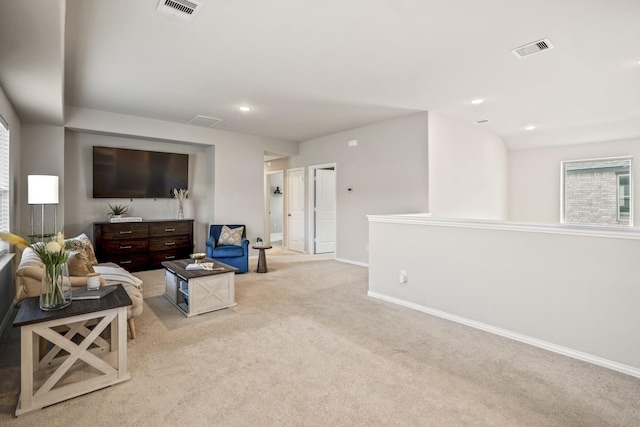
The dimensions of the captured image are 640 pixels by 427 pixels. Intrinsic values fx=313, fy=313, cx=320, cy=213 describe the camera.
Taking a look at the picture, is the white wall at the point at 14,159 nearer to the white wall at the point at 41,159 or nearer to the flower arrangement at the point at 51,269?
the white wall at the point at 41,159

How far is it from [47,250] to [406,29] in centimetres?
302

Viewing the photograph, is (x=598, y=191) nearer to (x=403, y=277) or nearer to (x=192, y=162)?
(x=403, y=277)

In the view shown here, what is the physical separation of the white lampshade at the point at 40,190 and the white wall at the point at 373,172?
14.6ft

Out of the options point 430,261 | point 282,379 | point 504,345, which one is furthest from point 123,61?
point 504,345

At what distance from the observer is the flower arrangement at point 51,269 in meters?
1.91

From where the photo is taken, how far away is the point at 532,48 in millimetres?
2908

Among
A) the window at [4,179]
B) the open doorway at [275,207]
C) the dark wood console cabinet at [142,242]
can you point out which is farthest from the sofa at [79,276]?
the open doorway at [275,207]

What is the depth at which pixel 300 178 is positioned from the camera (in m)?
→ 7.44

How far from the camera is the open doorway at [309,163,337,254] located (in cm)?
710

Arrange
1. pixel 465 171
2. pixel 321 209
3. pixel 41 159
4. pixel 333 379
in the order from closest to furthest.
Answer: pixel 333 379
pixel 41 159
pixel 465 171
pixel 321 209

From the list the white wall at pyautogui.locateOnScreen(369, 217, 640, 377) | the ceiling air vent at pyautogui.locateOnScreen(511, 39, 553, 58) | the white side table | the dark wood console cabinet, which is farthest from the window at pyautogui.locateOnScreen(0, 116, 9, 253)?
the ceiling air vent at pyautogui.locateOnScreen(511, 39, 553, 58)

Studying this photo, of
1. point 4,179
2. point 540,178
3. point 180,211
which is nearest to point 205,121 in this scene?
point 180,211

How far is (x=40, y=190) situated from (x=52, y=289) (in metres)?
2.10

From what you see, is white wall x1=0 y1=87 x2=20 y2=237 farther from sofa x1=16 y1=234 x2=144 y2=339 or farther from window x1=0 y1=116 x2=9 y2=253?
sofa x1=16 y1=234 x2=144 y2=339
